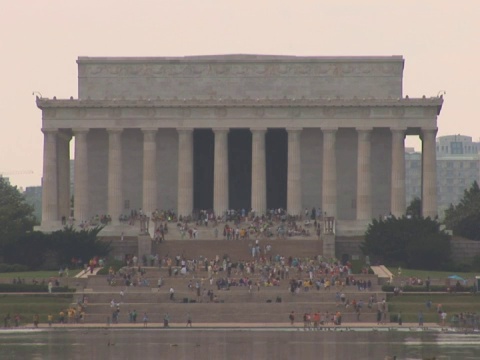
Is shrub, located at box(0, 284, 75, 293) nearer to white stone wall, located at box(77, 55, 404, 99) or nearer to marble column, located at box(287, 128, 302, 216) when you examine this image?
marble column, located at box(287, 128, 302, 216)

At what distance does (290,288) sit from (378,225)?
22667mm

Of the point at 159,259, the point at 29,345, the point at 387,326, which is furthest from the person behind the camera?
the point at 159,259

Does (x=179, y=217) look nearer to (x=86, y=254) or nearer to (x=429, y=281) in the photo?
(x=86, y=254)

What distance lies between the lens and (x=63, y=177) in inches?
7082

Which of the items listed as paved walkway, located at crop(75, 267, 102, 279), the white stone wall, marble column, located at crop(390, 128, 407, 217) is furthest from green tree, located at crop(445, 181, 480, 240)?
paved walkway, located at crop(75, 267, 102, 279)

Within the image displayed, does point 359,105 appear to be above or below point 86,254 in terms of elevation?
above

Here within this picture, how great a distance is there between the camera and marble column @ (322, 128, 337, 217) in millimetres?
175125

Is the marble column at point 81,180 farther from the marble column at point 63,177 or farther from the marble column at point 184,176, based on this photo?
the marble column at point 184,176

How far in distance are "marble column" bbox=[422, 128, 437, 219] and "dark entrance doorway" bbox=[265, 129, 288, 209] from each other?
45.5 ft

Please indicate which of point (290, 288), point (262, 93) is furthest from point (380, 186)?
point (290, 288)

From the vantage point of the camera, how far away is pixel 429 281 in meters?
143

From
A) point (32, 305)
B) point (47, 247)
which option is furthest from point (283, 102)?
point (32, 305)

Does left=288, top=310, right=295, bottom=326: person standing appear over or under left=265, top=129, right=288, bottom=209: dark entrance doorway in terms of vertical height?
under

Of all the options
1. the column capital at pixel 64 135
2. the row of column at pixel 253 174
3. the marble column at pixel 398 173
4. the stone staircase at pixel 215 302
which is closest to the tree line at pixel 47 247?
the stone staircase at pixel 215 302
